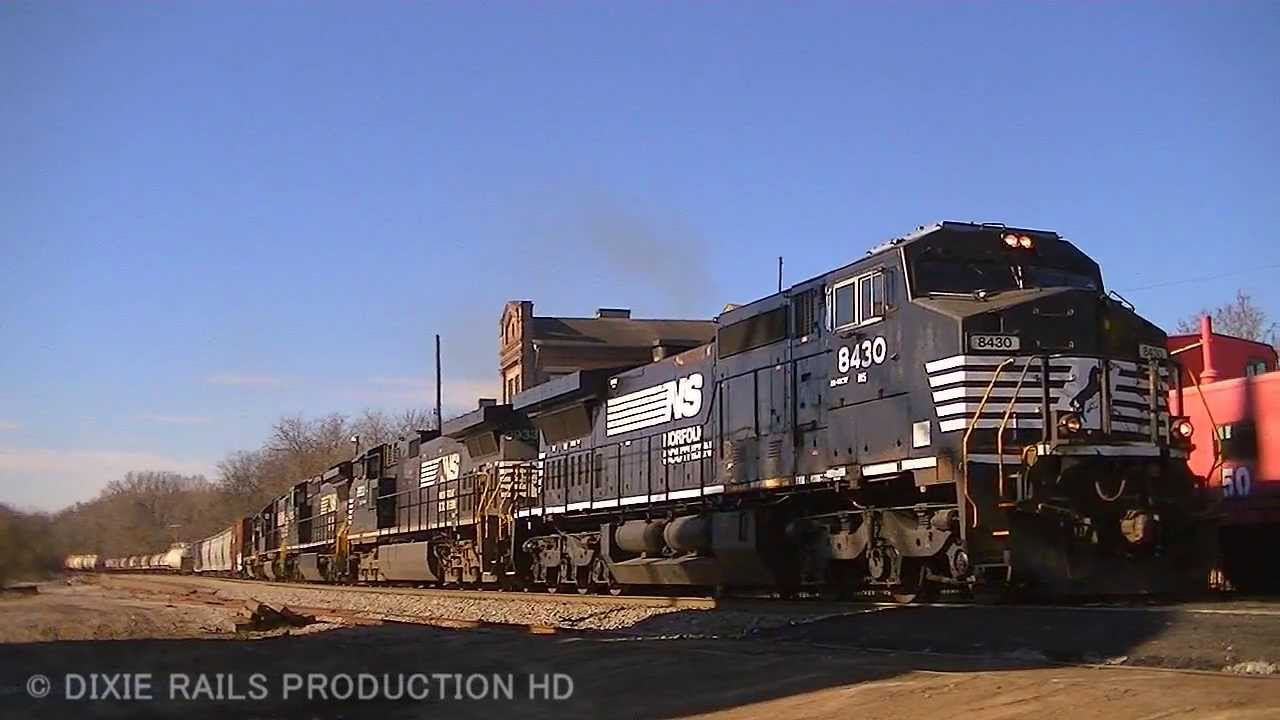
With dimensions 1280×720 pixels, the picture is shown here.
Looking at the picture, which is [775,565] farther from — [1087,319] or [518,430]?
[518,430]

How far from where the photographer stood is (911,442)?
13.4 metres

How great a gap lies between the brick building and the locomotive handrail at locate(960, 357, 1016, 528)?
55.5m

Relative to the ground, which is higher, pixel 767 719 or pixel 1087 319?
pixel 1087 319

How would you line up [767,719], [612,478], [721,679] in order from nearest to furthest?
1. [767,719]
2. [721,679]
3. [612,478]

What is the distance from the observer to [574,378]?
71.9ft

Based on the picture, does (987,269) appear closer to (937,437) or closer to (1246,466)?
(937,437)

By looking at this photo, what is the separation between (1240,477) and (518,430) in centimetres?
1344

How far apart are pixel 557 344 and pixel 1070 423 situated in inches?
2336

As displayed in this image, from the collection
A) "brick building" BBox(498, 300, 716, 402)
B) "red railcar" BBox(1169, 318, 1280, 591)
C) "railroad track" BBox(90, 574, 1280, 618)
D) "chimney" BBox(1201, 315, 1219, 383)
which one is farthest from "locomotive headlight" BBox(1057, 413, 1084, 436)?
"brick building" BBox(498, 300, 716, 402)

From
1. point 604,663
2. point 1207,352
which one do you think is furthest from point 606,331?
point 604,663

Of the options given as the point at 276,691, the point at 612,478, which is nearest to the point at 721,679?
the point at 276,691

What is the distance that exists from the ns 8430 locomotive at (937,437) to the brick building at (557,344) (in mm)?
51178

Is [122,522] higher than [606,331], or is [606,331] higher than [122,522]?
[606,331]

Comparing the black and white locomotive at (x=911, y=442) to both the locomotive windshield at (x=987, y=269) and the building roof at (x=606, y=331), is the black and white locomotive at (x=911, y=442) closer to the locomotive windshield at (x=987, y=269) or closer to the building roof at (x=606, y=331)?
the locomotive windshield at (x=987, y=269)
